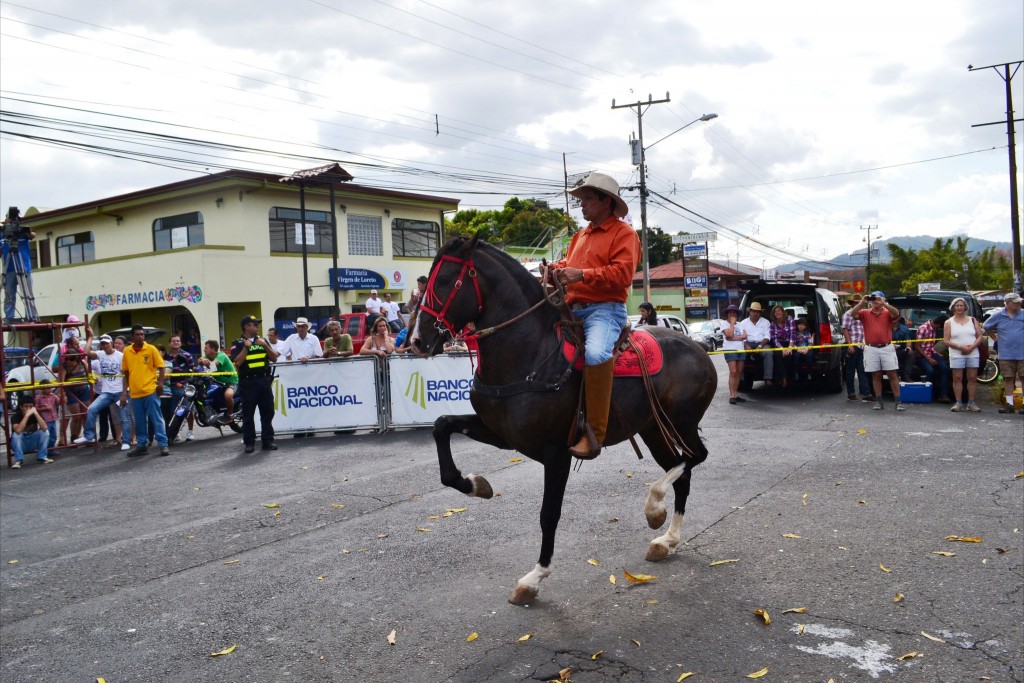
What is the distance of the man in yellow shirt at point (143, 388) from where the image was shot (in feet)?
38.5

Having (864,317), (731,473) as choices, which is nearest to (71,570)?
(731,473)

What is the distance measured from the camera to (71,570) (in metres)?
6.21

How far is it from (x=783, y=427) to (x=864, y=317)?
3.29 m

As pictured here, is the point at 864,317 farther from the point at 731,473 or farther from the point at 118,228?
the point at 118,228

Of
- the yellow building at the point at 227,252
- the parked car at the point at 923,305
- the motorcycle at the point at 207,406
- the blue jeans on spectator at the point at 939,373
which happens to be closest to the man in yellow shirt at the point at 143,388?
the motorcycle at the point at 207,406

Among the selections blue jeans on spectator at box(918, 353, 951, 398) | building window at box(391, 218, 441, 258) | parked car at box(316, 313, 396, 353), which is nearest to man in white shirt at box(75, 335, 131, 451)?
parked car at box(316, 313, 396, 353)

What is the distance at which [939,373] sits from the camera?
13539 mm

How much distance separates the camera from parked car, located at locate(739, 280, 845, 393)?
48.1 ft

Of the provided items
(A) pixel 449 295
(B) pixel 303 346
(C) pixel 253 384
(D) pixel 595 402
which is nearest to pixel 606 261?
(D) pixel 595 402

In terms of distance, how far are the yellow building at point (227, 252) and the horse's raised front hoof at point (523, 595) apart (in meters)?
23.6

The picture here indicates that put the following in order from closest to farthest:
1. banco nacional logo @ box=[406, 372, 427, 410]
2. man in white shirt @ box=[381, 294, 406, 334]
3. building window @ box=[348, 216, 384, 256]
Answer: banco nacional logo @ box=[406, 372, 427, 410], man in white shirt @ box=[381, 294, 406, 334], building window @ box=[348, 216, 384, 256]

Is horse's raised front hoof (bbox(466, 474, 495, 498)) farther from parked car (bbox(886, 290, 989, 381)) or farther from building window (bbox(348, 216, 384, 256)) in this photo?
building window (bbox(348, 216, 384, 256))

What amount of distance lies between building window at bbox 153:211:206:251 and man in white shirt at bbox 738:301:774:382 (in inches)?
881

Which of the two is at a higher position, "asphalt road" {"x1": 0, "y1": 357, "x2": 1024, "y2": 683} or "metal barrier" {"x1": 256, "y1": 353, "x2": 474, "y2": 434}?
"metal barrier" {"x1": 256, "y1": 353, "x2": 474, "y2": 434}
